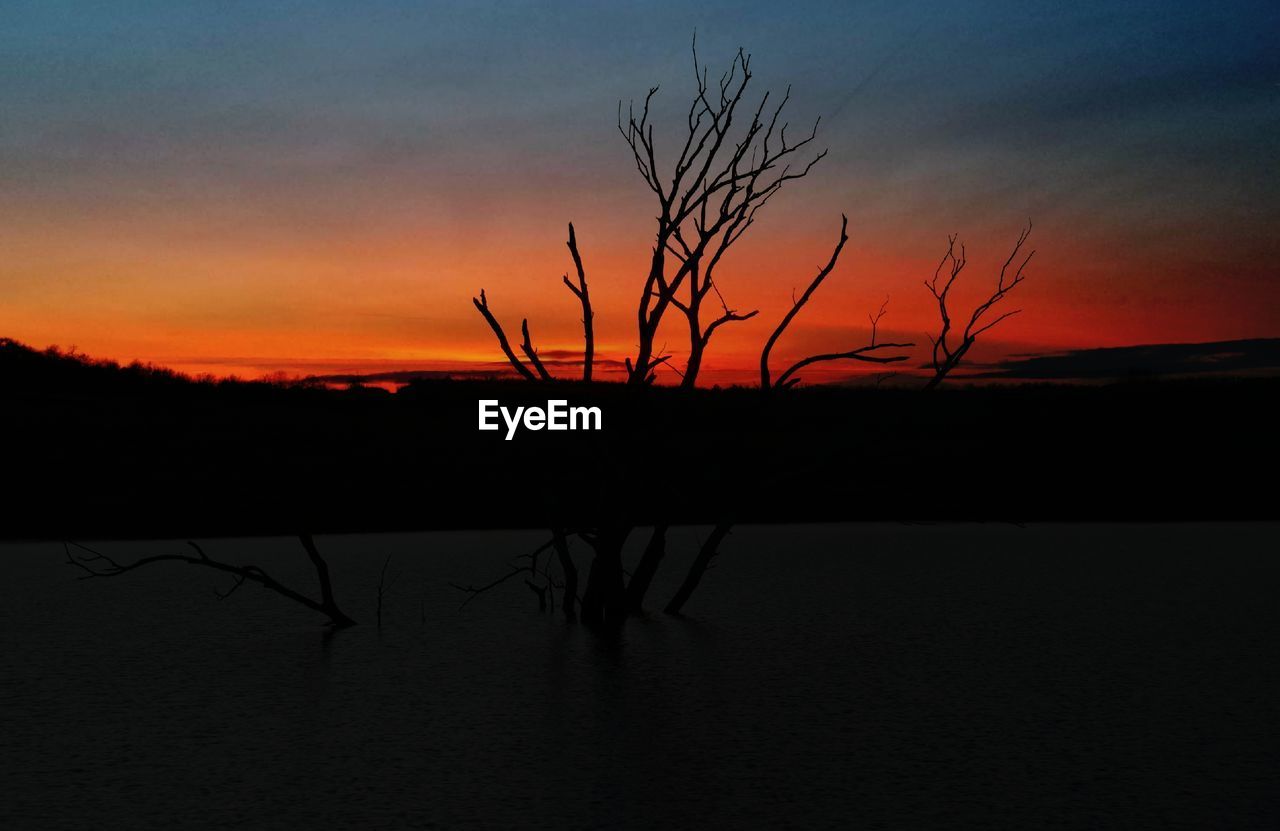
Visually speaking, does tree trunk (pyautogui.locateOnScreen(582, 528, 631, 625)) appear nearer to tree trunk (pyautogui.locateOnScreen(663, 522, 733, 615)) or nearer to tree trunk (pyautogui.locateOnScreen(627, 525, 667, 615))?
tree trunk (pyautogui.locateOnScreen(627, 525, 667, 615))

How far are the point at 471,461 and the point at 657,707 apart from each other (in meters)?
23.9

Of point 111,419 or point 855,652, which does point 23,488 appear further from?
point 855,652

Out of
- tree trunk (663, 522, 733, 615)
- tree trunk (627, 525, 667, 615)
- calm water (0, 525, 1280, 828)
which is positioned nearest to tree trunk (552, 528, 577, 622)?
calm water (0, 525, 1280, 828)

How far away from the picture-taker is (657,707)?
7.89 m

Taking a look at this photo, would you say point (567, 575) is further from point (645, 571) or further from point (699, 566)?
point (699, 566)

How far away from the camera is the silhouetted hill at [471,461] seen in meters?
25.0

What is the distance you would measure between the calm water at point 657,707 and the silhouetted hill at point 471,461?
4168mm

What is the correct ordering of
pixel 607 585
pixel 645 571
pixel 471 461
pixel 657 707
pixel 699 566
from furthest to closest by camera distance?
pixel 471 461, pixel 699 566, pixel 645 571, pixel 607 585, pixel 657 707

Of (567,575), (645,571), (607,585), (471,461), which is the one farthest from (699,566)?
(471,461)

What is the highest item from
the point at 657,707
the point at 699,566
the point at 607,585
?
the point at 699,566

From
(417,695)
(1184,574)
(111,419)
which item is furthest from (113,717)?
(111,419)

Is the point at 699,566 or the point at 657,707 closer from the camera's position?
the point at 657,707

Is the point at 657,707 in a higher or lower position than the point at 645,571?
lower

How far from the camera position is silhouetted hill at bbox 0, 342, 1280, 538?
81.9 ft
